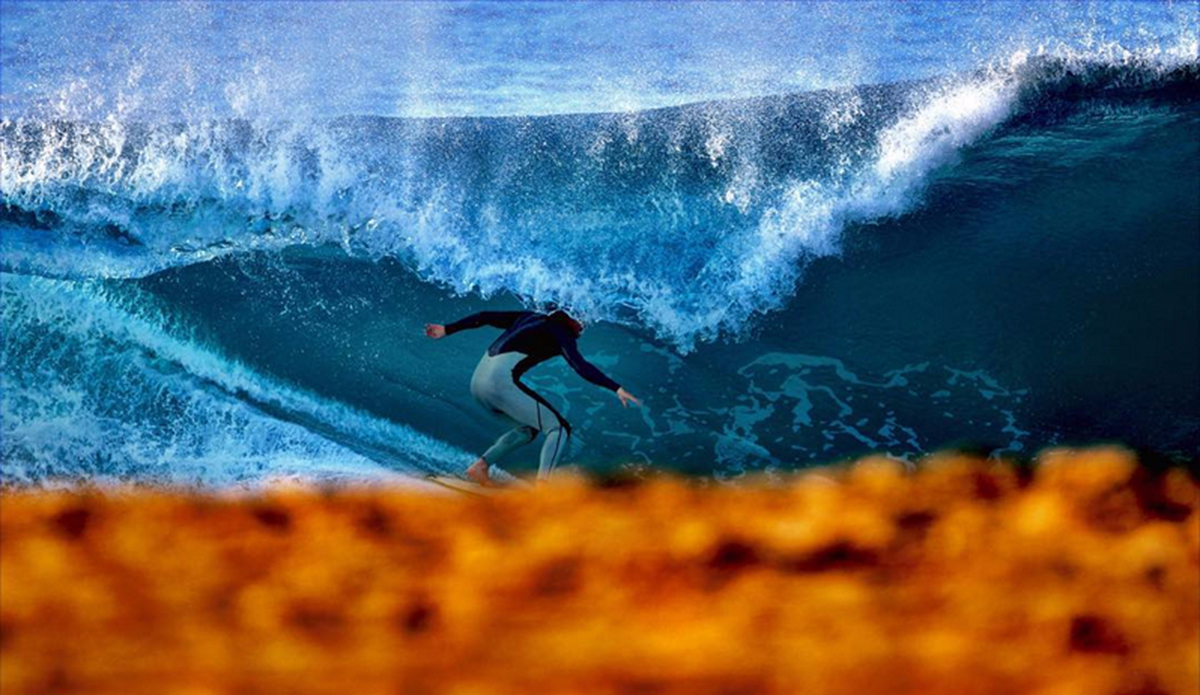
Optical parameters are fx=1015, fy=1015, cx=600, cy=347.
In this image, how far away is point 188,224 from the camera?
231cm

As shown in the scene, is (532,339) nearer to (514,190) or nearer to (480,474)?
(480,474)

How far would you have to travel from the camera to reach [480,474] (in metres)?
2.07

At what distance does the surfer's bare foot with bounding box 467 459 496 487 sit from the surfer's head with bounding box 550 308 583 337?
33 centimetres

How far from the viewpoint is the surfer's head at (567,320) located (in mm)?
2092

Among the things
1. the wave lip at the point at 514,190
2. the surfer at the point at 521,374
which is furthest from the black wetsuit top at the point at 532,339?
the wave lip at the point at 514,190

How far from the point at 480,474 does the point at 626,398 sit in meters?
0.34

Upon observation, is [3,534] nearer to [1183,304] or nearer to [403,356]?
[403,356]

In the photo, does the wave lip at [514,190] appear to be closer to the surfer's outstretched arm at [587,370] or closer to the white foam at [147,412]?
the white foam at [147,412]

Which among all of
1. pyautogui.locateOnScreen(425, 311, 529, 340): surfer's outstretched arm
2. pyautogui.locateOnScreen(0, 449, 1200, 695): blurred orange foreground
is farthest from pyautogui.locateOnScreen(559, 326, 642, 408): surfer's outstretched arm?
pyautogui.locateOnScreen(0, 449, 1200, 695): blurred orange foreground

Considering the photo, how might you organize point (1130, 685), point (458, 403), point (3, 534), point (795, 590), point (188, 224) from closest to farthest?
1. point (1130, 685)
2. point (795, 590)
3. point (3, 534)
4. point (458, 403)
5. point (188, 224)

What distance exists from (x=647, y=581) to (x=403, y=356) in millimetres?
763

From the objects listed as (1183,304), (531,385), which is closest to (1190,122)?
(1183,304)

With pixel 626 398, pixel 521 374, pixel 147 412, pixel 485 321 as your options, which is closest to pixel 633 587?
pixel 626 398

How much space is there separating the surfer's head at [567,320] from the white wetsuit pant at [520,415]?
104 millimetres
